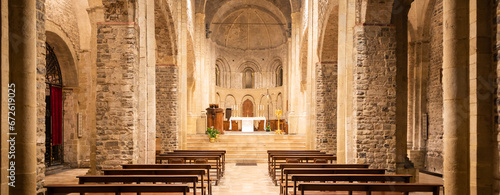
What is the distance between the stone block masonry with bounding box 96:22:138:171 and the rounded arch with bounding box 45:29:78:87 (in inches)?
192

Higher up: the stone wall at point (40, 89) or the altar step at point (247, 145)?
Answer: the stone wall at point (40, 89)

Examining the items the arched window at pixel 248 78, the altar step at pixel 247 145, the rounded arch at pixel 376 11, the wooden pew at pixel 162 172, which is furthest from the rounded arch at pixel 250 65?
the wooden pew at pixel 162 172

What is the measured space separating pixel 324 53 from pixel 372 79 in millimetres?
5422

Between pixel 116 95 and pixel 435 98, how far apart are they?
10125mm

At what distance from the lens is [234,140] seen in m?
18.1

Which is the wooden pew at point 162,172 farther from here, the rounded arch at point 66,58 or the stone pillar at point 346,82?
the rounded arch at point 66,58

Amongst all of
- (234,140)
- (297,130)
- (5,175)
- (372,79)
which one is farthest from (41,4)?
(297,130)

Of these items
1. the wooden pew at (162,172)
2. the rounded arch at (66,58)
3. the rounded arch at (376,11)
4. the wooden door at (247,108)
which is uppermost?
the rounded arch at (376,11)

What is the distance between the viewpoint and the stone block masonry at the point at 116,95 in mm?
8680

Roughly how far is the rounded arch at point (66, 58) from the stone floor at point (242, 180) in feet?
10.6

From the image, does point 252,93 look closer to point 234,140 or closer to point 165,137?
point 234,140

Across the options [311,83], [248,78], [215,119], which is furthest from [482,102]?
[248,78]

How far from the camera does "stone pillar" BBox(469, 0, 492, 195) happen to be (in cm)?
456

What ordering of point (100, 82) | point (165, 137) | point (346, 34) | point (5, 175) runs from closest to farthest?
1. point (5, 175)
2. point (100, 82)
3. point (346, 34)
4. point (165, 137)
